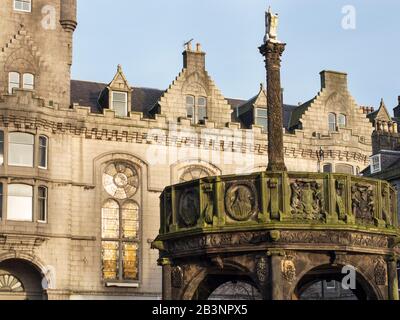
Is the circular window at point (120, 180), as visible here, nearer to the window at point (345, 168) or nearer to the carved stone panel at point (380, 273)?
the window at point (345, 168)

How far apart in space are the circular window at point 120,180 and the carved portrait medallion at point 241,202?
30.0m

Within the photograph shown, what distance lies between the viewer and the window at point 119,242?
1919 inches

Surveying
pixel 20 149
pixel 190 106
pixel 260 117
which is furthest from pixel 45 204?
pixel 260 117

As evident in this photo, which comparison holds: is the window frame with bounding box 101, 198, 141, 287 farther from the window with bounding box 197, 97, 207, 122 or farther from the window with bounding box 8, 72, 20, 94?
the window with bounding box 8, 72, 20, 94

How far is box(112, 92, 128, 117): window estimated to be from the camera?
51469 mm

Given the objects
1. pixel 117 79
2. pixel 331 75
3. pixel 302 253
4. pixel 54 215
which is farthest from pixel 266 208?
pixel 331 75

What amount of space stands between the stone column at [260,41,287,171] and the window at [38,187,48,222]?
89.3 ft

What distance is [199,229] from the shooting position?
777 inches

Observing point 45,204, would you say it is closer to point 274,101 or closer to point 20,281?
point 20,281

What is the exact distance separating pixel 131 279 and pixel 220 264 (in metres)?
29.7

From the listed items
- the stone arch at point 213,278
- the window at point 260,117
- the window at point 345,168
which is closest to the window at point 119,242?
the window at point 260,117
